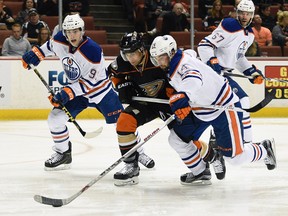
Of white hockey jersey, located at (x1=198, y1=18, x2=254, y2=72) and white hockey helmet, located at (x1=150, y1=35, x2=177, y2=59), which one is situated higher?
white hockey helmet, located at (x1=150, y1=35, x2=177, y2=59)

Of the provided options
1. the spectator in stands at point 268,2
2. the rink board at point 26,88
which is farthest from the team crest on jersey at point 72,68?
the spectator in stands at point 268,2

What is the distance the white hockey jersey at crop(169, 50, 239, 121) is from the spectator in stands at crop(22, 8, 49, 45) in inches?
182

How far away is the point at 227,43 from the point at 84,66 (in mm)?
1193

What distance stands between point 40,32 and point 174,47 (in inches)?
185

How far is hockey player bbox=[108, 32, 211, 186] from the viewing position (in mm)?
4918

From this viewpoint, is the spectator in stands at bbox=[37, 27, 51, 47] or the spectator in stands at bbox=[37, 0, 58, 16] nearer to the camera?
the spectator in stands at bbox=[37, 27, 51, 47]

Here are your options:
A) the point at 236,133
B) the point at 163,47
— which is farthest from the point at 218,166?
the point at 163,47

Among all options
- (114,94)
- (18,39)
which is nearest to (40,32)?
(18,39)

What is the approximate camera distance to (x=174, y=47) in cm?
454

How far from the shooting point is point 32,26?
924 centimetres

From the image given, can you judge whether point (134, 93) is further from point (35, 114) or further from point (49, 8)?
point (49, 8)

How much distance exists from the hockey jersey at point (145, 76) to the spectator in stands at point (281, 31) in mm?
5089

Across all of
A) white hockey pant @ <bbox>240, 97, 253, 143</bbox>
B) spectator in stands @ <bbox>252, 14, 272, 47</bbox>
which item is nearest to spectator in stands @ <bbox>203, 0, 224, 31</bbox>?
spectator in stands @ <bbox>252, 14, 272, 47</bbox>

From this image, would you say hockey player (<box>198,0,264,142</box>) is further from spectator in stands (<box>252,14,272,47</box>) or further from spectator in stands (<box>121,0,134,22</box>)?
spectator in stands (<box>121,0,134,22</box>)
